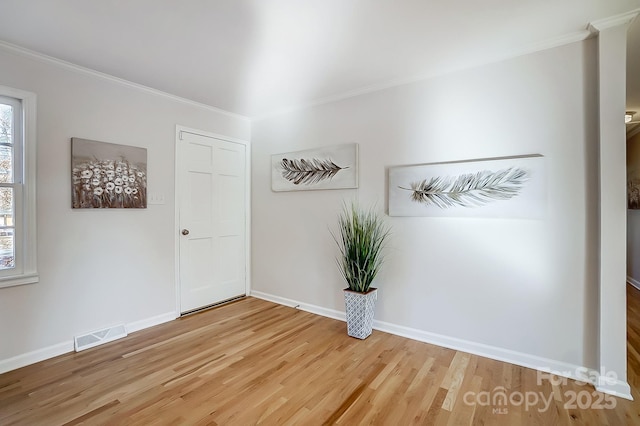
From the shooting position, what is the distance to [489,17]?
191 centimetres

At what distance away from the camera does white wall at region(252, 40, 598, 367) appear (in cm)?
212

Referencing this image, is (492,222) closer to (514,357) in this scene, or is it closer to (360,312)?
(514,357)

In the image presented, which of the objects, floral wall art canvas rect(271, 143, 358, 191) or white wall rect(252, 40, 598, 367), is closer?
white wall rect(252, 40, 598, 367)

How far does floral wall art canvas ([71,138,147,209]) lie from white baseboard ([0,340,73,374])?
118cm

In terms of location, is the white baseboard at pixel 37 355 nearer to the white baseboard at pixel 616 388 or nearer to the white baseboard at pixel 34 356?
the white baseboard at pixel 34 356

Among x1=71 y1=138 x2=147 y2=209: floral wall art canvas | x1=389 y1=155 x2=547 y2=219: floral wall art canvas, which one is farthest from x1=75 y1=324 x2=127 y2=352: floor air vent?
x1=389 y1=155 x2=547 y2=219: floral wall art canvas

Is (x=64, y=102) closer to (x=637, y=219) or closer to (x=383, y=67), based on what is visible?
(x=383, y=67)

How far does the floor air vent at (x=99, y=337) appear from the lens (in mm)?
2548

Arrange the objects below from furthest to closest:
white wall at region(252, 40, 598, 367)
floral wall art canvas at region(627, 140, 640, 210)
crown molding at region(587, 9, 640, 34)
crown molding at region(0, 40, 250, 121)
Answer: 1. floral wall art canvas at region(627, 140, 640, 210)
2. crown molding at region(0, 40, 250, 121)
3. white wall at region(252, 40, 598, 367)
4. crown molding at region(587, 9, 640, 34)

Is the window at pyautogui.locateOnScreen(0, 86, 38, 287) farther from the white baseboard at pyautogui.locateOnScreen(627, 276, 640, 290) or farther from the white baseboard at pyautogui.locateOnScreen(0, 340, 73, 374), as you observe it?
the white baseboard at pyautogui.locateOnScreen(627, 276, 640, 290)

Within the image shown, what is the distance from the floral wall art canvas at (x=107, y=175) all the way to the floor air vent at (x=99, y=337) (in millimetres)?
1146

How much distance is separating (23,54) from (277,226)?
271 centimetres

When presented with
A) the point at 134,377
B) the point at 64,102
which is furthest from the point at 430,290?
the point at 64,102

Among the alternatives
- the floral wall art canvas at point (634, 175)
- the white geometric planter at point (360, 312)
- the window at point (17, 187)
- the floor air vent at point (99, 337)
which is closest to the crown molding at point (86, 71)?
the window at point (17, 187)
